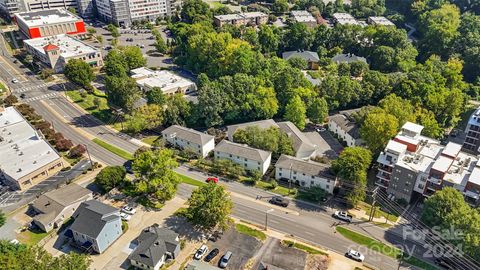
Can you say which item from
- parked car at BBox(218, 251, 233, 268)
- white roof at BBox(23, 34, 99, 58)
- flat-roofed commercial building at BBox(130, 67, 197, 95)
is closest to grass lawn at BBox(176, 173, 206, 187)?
parked car at BBox(218, 251, 233, 268)

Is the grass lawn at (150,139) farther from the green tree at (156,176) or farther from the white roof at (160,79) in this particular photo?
the white roof at (160,79)

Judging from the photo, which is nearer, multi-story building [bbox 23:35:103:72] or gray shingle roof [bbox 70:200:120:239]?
gray shingle roof [bbox 70:200:120:239]

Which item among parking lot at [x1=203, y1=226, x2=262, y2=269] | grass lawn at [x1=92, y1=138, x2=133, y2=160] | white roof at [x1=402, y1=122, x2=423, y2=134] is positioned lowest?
parking lot at [x1=203, y1=226, x2=262, y2=269]

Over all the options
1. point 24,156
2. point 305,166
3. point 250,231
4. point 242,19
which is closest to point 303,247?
point 250,231

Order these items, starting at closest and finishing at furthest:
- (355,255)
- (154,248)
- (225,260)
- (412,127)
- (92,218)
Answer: (154,248)
(225,260)
(355,255)
(92,218)
(412,127)

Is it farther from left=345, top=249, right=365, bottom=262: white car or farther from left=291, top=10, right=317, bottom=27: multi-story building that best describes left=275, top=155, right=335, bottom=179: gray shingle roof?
left=291, top=10, right=317, bottom=27: multi-story building

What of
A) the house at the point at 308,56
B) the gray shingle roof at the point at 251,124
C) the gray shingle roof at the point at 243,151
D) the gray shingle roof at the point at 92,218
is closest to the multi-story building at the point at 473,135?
the gray shingle roof at the point at 251,124

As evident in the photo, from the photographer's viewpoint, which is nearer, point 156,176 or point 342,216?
point 342,216

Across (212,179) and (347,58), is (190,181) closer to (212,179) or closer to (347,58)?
(212,179)
